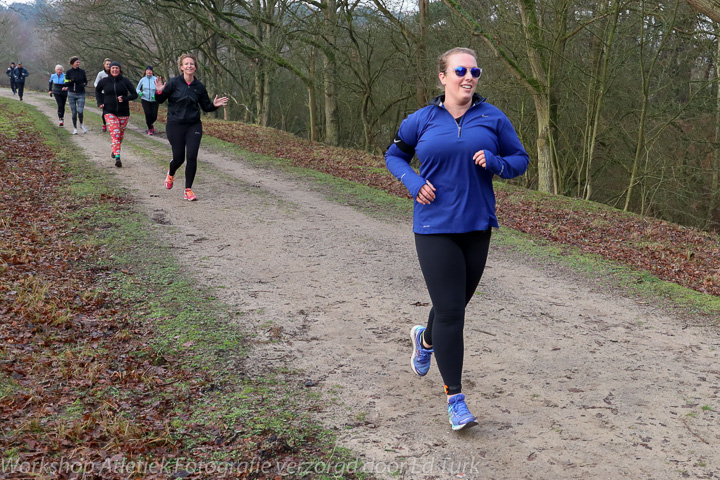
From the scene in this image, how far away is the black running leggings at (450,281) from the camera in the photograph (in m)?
3.59

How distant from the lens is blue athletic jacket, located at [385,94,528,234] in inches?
140

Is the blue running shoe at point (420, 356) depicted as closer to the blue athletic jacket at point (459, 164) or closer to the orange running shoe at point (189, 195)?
the blue athletic jacket at point (459, 164)

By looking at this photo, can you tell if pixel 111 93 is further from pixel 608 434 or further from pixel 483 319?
pixel 608 434

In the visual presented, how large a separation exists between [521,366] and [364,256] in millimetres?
3331

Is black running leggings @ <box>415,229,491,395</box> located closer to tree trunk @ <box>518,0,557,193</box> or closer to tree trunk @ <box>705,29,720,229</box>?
tree trunk @ <box>518,0,557,193</box>

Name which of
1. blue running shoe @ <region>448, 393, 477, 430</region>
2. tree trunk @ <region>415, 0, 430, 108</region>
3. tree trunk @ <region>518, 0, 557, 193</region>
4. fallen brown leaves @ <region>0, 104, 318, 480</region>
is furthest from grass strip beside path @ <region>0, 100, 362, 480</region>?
tree trunk @ <region>415, 0, 430, 108</region>

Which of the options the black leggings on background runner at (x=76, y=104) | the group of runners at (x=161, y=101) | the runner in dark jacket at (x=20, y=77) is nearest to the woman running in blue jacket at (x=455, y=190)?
the group of runners at (x=161, y=101)

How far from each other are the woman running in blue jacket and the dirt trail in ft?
1.37

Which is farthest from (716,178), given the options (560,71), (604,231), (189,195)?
(189,195)

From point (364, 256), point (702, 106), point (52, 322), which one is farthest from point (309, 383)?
point (702, 106)

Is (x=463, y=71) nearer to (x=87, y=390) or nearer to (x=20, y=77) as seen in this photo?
(x=87, y=390)

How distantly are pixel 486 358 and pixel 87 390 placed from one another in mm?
2790

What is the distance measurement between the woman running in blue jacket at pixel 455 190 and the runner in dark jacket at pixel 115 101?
10.9 m

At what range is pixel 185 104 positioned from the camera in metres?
9.52
